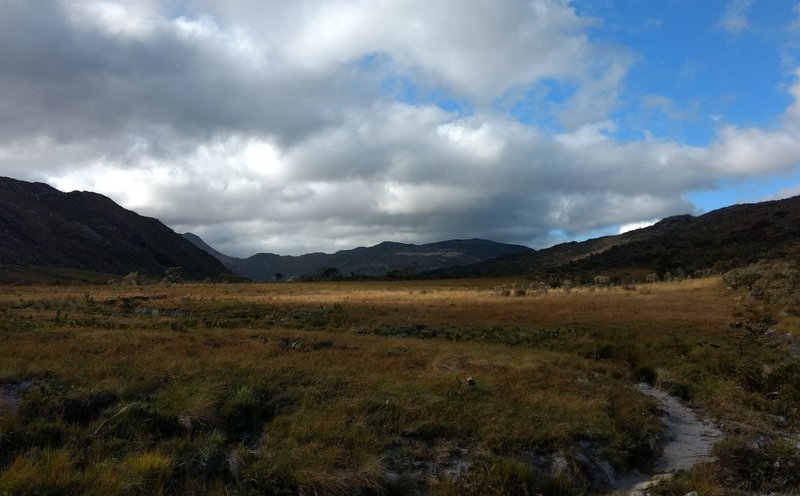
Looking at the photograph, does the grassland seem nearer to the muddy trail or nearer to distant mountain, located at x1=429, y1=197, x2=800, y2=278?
the muddy trail

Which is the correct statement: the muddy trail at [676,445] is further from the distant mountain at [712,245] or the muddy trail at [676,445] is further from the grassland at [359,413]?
the distant mountain at [712,245]

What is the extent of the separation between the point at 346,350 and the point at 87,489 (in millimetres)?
11450

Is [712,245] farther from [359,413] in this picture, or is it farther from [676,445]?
[359,413]

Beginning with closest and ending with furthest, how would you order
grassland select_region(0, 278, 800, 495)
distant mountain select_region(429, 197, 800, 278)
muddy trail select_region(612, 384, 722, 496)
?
1. grassland select_region(0, 278, 800, 495)
2. muddy trail select_region(612, 384, 722, 496)
3. distant mountain select_region(429, 197, 800, 278)

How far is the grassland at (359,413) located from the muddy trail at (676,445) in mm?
324

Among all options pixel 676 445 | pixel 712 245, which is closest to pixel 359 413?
pixel 676 445

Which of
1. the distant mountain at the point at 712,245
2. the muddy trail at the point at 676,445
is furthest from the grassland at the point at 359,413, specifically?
the distant mountain at the point at 712,245

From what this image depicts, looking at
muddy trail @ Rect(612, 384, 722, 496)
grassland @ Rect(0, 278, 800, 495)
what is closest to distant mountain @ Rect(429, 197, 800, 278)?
grassland @ Rect(0, 278, 800, 495)

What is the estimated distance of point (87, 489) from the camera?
8258 millimetres

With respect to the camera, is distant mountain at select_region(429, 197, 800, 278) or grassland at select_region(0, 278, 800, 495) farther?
distant mountain at select_region(429, 197, 800, 278)

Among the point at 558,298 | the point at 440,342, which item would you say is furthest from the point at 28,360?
the point at 558,298

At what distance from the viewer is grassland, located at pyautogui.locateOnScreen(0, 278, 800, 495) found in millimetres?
9398

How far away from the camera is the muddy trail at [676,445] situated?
10.8 m

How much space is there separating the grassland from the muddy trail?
0.32m
